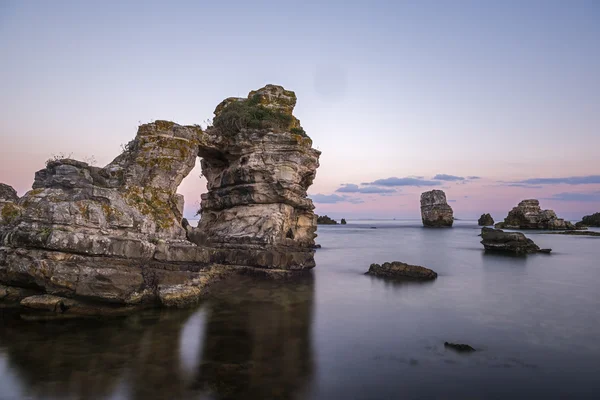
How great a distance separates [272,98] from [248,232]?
842 cm

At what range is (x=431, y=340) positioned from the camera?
9.73m

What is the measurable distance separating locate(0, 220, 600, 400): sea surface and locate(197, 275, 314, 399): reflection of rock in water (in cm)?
4

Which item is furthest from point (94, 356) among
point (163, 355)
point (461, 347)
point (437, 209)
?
point (437, 209)

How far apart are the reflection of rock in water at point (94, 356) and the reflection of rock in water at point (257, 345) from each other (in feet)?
2.87

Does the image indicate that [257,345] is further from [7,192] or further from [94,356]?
[7,192]

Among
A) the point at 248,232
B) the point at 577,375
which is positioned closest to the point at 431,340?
the point at 577,375

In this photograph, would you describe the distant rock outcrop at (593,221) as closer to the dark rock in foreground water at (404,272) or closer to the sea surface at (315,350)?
the dark rock in foreground water at (404,272)

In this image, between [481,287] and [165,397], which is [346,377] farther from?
[481,287]

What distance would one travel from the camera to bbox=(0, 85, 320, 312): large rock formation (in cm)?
→ 1104

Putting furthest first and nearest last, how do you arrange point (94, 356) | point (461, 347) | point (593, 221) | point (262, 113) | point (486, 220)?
point (486, 220), point (593, 221), point (262, 113), point (461, 347), point (94, 356)

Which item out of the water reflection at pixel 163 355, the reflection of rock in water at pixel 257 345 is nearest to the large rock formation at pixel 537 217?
the reflection of rock in water at pixel 257 345

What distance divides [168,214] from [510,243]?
3011 cm

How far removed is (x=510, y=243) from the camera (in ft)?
105

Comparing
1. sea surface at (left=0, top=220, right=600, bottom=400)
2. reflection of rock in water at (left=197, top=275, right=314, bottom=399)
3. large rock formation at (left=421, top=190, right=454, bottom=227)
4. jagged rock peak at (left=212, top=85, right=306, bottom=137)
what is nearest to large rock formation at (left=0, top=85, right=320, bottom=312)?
jagged rock peak at (left=212, top=85, right=306, bottom=137)
